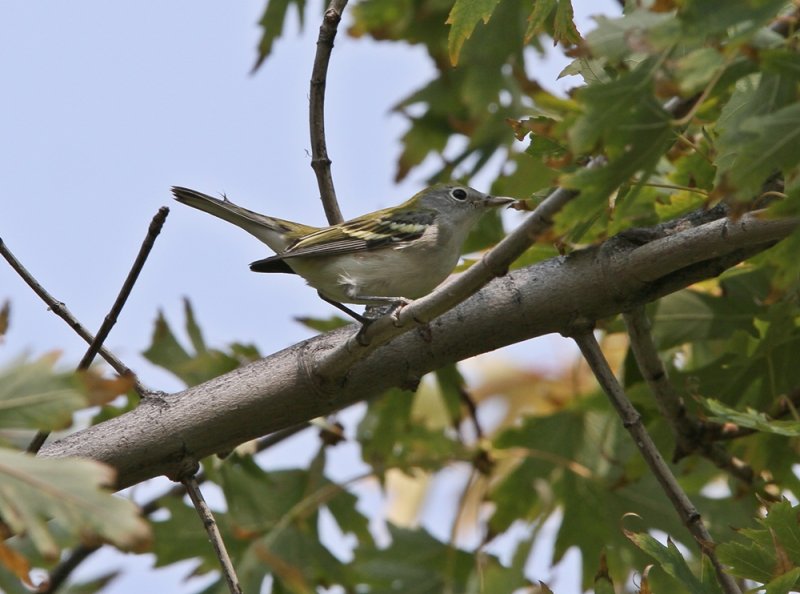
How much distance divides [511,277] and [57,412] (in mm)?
1722

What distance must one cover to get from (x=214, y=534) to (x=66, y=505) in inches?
45.7

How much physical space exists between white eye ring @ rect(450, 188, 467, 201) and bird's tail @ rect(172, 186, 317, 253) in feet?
2.66

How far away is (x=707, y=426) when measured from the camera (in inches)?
161

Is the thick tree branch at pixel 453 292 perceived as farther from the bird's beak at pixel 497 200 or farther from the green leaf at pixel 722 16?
the bird's beak at pixel 497 200

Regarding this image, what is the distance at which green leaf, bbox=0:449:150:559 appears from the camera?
6.49 feet

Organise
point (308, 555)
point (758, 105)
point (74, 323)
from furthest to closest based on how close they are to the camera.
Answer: point (308, 555) → point (74, 323) → point (758, 105)

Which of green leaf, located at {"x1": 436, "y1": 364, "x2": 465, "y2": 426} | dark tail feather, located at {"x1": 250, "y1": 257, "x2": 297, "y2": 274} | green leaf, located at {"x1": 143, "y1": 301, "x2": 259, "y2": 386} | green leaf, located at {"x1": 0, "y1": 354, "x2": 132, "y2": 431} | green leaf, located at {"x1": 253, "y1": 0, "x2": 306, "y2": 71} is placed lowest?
green leaf, located at {"x1": 0, "y1": 354, "x2": 132, "y2": 431}

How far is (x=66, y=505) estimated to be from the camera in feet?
6.56

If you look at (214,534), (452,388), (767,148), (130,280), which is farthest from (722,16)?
(452,388)

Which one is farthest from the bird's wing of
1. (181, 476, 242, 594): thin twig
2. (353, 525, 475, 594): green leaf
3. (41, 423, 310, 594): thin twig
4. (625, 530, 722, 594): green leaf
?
(625, 530, 722, 594): green leaf

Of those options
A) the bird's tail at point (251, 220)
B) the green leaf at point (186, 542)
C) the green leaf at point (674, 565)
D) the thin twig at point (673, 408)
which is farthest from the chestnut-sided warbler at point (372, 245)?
the green leaf at point (674, 565)

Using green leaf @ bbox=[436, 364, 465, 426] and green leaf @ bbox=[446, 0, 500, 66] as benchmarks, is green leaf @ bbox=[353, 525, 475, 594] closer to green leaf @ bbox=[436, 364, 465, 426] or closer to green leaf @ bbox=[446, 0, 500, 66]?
green leaf @ bbox=[436, 364, 465, 426]

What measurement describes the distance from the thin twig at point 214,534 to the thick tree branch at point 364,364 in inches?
3.3

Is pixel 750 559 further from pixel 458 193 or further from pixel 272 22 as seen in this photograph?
pixel 272 22
